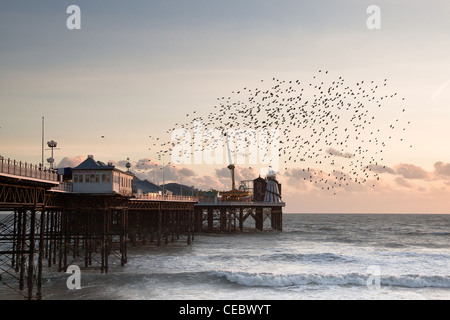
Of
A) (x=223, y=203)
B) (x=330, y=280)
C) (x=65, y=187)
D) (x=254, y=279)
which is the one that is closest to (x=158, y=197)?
(x=65, y=187)

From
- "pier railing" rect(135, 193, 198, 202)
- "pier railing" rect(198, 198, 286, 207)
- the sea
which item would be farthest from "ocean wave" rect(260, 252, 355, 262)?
"pier railing" rect(198, 198, 286, 207)

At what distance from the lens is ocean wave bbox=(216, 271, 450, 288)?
3972 centimetres

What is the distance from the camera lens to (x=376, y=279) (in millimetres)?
41250

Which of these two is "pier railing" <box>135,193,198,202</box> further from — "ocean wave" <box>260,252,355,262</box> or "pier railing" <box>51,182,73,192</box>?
"ocean wave" <box>260,252,355,262</box>

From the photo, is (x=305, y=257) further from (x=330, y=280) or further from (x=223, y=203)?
(x=223, y=203)

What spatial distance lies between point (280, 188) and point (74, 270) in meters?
80.2

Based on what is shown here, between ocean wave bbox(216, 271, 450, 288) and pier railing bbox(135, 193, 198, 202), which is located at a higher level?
pier railing bbox(135, 193, 198, 202)

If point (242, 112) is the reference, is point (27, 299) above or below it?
below

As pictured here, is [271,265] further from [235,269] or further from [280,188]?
[280,188]

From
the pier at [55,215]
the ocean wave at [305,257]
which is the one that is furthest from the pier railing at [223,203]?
the ocean wave at [305,257]

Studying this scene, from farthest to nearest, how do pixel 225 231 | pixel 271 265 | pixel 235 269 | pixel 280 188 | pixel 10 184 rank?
pixel 280 188, pixel 225 231, pixel 271 265, pixel 235 269, pixel 10 184

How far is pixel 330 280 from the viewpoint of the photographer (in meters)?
40.9

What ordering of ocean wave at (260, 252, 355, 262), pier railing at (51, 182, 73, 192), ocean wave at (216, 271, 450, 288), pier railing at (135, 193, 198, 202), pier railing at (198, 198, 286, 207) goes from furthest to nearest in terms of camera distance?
pier railing at (198, 198, 286, 207), pier railing at (135, 193, 198, 202), ocean wave at (260, 252, 355, 262), pier railing at (51, 182, 73, 192), ocean wave at (216, 271, 450, 288)

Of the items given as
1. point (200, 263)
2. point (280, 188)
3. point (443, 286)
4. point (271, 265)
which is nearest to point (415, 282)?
point (443, 286)
